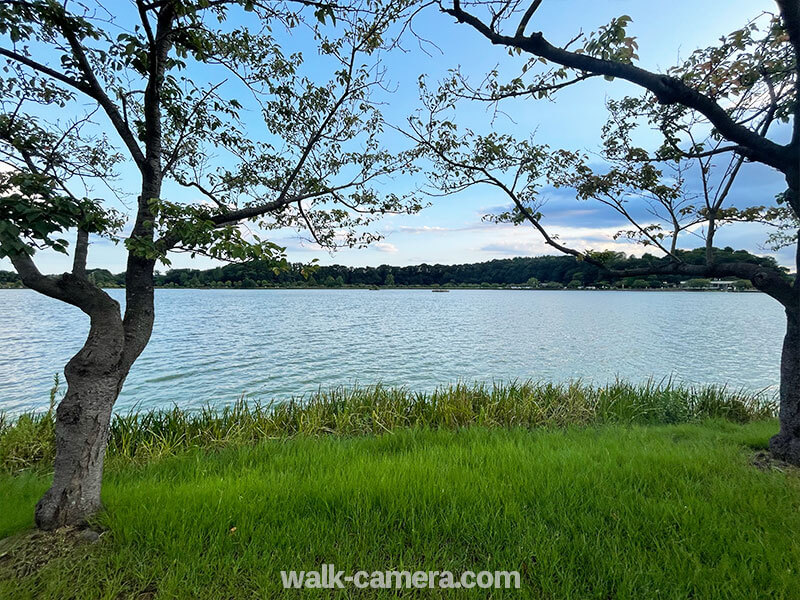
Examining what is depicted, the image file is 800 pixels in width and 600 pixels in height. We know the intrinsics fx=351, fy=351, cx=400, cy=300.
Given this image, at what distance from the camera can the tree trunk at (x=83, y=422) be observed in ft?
8.02

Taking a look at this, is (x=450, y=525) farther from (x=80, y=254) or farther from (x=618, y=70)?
(x=618, y=70)

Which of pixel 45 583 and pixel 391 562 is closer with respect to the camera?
pixel 45 583

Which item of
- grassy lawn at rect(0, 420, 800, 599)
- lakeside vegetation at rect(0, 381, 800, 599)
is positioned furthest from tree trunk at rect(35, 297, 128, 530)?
grassy lawn at rect(0, 420, 800, 599)

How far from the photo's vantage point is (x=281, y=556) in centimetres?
227

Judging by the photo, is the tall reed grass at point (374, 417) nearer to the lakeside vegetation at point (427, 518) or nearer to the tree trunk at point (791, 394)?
the lakeside vegetation at point (427, 518)

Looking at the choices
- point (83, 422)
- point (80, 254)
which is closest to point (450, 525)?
point (83, 422)

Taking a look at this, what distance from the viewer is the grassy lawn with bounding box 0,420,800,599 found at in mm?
2076

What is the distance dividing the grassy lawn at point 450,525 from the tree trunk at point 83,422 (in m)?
0.26

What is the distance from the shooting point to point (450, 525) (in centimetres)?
260

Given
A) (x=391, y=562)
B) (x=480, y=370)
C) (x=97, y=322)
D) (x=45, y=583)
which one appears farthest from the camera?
(x=480, y=370)

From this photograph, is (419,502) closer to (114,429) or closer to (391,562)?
(391,562)

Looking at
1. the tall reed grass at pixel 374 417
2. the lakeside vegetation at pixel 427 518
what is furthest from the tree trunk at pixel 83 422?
the tall reed grass at pixel 374 417

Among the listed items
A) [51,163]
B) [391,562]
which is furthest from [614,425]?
[51,163]

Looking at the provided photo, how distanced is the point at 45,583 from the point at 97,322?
155cm
